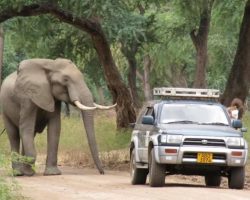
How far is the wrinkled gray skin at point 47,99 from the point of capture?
71.9ft

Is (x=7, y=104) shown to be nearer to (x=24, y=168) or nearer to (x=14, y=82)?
(x=14, y=82)

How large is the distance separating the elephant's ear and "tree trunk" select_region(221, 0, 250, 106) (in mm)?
6755

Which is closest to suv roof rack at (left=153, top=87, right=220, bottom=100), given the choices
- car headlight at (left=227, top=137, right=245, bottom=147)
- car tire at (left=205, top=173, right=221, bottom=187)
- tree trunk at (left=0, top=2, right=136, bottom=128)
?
car tire at (left=205, top=173, right=221, bottom=187)

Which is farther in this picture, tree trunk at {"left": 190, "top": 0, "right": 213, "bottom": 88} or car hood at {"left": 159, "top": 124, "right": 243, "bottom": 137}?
tree trunk at {"left": 190, "top": 0, "right": 213, "bottom": 88}

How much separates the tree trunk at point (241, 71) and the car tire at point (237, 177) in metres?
9.58

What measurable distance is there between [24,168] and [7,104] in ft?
7.09

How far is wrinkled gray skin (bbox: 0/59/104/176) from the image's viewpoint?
21922 millimetres

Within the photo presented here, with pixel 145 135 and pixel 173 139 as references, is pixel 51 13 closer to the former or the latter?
pixel 145 135

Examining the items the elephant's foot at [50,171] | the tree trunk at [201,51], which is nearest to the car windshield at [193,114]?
the elephant's foot at [50,171]

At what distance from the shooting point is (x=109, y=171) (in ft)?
78.2

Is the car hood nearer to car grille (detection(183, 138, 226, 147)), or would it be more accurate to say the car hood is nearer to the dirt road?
car grille (detection(183, 138, 226, 147))

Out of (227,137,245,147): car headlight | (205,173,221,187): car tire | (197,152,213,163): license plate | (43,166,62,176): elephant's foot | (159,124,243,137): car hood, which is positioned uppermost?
(159,124,243,137): car hood

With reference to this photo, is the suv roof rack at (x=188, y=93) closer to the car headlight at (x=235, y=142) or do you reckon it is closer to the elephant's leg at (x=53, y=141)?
the car headlight at (x=235, y=142)

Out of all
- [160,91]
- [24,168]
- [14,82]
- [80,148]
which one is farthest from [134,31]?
[160,91]
